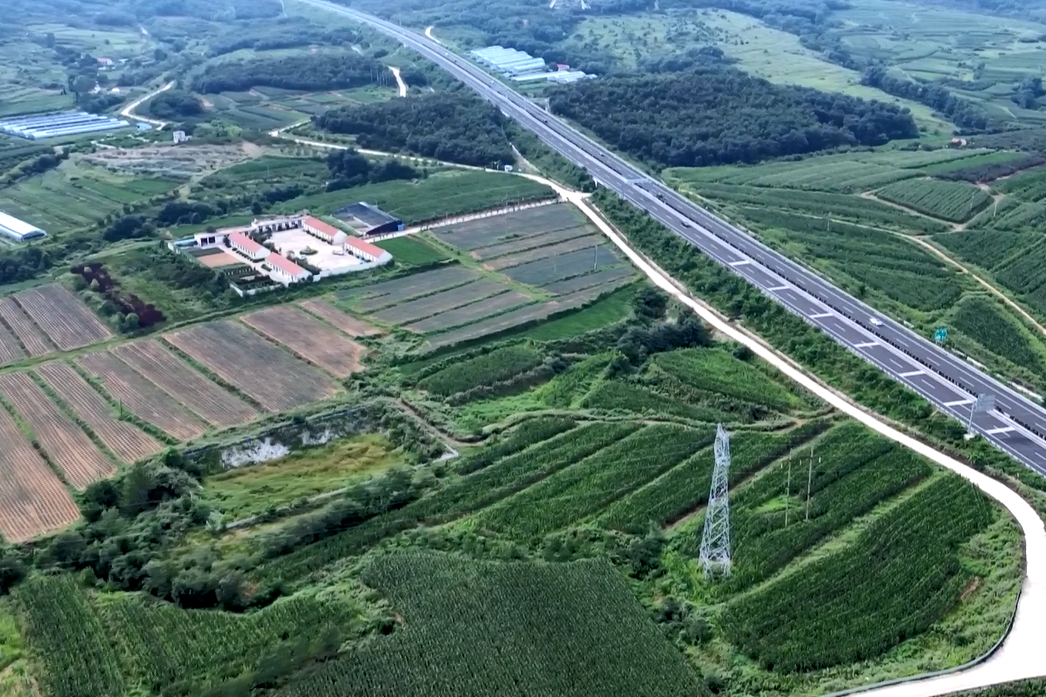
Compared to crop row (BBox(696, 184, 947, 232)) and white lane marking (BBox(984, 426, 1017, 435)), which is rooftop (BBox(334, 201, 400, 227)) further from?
white lane marking (BBox(984, 426, 1017, 435))

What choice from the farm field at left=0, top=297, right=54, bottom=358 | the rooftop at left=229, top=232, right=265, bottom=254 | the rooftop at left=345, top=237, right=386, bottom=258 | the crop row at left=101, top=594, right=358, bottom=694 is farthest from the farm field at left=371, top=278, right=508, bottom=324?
the crop row at left=101, top=594, right=358, bottom=694

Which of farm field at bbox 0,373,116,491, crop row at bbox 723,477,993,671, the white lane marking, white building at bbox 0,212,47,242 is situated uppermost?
the white lane marking

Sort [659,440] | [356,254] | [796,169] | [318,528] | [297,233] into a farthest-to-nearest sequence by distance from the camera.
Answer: [796,169]
[297,233]
[356,254]
[659,440]
[318,528]

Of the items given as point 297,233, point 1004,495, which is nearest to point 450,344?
point 297,233

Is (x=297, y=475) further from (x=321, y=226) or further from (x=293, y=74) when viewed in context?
(x=293, y=74)

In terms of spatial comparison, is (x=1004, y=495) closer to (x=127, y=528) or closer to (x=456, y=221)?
(x=127, y=528)
